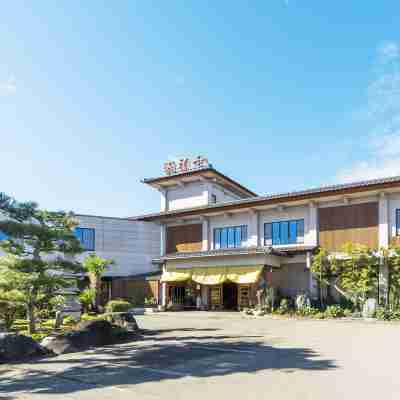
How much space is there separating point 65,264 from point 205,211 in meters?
15.8

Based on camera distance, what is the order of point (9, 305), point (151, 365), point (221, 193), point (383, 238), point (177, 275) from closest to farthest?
point (151, 365) < point (9, 305) < point (383, 238) < point (177, 275) < point (221, 193)

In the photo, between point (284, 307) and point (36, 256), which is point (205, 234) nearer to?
point (284, 307)

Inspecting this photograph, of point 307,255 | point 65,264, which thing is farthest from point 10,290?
point 307,255

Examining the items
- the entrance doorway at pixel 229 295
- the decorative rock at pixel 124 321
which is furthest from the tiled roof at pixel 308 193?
the decorative rock at pixel 124 321

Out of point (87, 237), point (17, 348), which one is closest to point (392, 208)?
point (17, 348)

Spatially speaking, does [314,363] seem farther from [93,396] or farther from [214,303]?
[214,303]

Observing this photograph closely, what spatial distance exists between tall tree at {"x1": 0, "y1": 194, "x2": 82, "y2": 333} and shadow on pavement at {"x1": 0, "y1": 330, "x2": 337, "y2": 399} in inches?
118

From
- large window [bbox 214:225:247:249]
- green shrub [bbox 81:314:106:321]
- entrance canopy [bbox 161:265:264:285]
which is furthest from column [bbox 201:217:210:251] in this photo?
green shrub [bbox 81:314:106:321]

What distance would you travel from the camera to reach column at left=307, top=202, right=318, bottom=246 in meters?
25.3

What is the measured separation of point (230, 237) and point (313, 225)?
19.1ft

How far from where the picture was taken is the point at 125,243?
116 feet

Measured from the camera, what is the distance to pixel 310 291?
25.2 meters

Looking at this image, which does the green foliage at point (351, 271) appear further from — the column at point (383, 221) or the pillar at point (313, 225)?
the pillar at point (313, 225)

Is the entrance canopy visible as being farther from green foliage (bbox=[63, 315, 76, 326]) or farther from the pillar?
green foliage (bbox=[63, 315, 76, 326])
